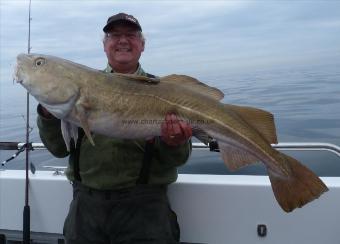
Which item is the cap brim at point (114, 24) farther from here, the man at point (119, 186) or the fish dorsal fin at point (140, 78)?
the man at point (119, 186)

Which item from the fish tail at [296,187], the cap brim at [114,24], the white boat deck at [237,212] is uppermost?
the cap brim at [114,24]

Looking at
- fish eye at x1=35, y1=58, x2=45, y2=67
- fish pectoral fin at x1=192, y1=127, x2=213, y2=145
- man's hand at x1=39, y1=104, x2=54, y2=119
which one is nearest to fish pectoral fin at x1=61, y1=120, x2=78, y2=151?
man's hand at x1=39, y1=104, x2=54, y2=119

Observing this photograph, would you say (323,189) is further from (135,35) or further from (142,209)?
(135,35)

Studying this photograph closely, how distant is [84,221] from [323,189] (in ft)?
6.68

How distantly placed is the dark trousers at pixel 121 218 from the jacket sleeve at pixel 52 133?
41 cm

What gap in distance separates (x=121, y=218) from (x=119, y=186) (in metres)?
0.29

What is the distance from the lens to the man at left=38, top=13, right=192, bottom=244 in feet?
11.7

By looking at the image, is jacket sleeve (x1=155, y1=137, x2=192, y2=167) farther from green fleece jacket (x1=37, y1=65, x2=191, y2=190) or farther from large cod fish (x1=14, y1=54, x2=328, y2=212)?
large cod fish (x1=14, y1=54, x2=328, y2=212)

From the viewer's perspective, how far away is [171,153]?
3.51 m

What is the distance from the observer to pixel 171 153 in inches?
138

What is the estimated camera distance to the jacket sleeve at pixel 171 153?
3.49 meters

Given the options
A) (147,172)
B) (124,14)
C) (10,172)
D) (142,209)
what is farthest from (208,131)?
(10,172)

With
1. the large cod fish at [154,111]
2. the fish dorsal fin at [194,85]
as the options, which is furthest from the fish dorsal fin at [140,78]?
the fish dorsal fin at [194,85]

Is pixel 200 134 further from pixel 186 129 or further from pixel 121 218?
pixel 121 218
